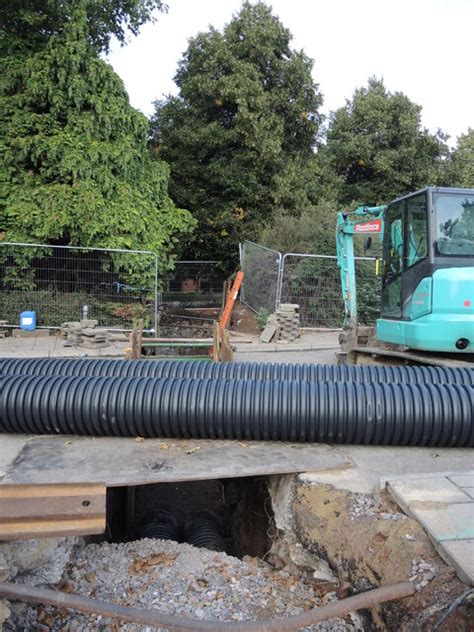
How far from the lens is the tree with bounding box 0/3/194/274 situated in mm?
12547

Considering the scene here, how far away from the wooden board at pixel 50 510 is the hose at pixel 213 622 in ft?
1.00

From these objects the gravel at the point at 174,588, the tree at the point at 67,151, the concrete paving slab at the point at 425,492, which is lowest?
the gravel at the point at 174,588

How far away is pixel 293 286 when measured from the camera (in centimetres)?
1386

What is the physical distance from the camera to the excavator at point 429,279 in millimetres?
6031

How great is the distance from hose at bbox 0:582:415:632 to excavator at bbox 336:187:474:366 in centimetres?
367

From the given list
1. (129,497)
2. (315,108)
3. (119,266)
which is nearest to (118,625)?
(129,497)

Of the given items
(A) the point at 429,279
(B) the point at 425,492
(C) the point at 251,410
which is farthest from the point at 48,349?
(B) the point at 425,492

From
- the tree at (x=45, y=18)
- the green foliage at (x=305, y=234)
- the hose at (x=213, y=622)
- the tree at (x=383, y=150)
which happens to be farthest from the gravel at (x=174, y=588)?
the tree at (x=383, y=150)

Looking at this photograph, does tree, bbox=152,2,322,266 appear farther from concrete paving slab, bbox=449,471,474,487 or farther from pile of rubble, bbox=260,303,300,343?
concrete paving slab, bbox=449,471,474,487

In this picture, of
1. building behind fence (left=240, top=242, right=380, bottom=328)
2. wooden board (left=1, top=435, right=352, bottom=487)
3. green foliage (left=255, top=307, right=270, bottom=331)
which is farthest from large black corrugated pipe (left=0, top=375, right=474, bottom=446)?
green foliage (left=255, top=307, right=270, bottom=331)

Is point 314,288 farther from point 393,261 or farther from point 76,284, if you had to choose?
point 393,261

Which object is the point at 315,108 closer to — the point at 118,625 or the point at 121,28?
the point at 121,28

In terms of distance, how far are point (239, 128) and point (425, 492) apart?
1589 centimetres

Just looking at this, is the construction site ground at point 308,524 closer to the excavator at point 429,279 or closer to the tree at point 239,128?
the excavator at point 429,279
